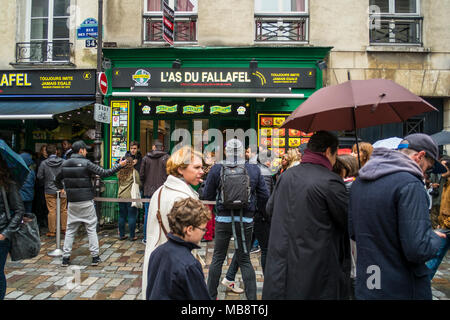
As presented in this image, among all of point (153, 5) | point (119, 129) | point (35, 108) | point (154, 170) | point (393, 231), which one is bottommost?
point (393, 231)

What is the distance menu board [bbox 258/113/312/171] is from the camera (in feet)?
27.9

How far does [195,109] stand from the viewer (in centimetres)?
862

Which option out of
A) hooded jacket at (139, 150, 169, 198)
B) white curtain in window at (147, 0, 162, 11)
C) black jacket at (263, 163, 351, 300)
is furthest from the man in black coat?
white curtain in window at (147, 0, 162, 11)

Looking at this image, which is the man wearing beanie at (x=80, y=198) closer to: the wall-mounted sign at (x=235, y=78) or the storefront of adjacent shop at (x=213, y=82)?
the storefront of adjacent shop at (x=213, y=82)

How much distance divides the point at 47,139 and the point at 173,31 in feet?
15.5

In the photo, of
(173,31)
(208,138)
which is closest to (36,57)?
(173,31)

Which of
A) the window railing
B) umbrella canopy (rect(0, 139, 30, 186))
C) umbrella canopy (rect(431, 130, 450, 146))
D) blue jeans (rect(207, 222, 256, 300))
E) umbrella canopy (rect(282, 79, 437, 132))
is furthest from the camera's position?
the window railing

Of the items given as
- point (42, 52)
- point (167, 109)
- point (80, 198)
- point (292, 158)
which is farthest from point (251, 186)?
point (42, 52)

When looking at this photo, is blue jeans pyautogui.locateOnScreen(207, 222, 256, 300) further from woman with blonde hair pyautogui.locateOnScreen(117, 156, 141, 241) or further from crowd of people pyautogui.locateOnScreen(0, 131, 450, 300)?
woman with blonde hair pyautogui.locateOnScreen(117, 156, 141, 241)

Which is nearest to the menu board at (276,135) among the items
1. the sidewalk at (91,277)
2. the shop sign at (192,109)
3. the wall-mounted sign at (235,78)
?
the wall-mounted sign at (235,78)

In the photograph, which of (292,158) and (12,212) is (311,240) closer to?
(292,158)

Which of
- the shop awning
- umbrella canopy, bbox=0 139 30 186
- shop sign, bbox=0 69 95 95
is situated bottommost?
umbrella canopy, bbox=0 139 30 186

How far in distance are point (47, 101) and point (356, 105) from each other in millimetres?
8790

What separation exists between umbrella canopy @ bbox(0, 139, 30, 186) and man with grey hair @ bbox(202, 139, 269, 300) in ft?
6.45
